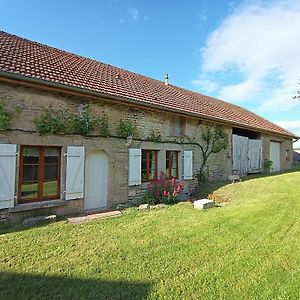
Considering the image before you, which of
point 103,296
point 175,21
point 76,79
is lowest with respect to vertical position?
point 103,296

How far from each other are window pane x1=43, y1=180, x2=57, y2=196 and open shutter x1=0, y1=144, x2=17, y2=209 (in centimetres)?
88

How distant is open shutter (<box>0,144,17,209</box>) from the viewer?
19.2ft

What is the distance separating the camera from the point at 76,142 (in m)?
7.28

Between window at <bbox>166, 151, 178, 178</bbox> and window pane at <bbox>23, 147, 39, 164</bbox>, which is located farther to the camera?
window at <bbox>166, 151, 178, 178</bbox>

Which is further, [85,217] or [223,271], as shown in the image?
[85,217]

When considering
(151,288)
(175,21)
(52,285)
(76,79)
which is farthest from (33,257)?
(175,21)

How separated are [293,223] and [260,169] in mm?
10482

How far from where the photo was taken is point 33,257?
415 cm

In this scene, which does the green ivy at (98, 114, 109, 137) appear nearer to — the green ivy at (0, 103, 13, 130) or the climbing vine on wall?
the climbing vine on wall

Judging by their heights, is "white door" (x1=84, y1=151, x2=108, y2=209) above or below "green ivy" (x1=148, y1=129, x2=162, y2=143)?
below

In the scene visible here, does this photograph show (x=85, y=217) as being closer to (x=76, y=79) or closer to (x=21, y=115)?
(x=21, y=115)

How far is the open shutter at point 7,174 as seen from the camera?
5852 millimetres

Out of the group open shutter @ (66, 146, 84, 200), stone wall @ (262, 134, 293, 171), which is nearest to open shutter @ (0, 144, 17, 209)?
open shutter @ (66, 146, 84, 200)

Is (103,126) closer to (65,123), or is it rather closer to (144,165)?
(65,123)
